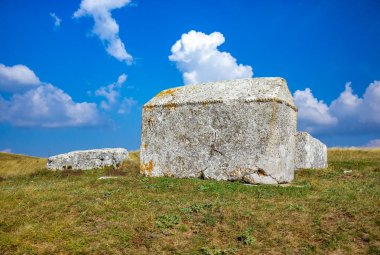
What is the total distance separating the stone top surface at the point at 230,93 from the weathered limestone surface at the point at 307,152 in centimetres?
546

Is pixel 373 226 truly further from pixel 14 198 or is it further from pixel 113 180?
pixel 14 198

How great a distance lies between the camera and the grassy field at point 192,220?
7613mm

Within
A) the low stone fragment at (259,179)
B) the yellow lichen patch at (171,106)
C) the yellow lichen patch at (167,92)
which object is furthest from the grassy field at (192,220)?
the yellow lichen patch at (167,92)

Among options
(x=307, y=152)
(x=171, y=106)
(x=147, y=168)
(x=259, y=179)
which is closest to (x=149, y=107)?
(x=171, y=106)

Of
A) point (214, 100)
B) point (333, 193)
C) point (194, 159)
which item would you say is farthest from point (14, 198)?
point (333, 193)

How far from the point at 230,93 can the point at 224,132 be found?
152cm

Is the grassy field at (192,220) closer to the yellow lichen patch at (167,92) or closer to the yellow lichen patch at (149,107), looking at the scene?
the yellow lichen patch at (149,107)

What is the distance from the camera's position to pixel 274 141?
41.4 feet

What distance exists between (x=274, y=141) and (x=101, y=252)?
23.6 ft

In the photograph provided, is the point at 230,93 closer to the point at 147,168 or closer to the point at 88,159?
the point at 147,168

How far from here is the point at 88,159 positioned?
74.3 feet

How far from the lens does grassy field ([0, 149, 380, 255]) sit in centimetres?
761

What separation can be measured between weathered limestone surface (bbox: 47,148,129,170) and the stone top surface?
327 inches

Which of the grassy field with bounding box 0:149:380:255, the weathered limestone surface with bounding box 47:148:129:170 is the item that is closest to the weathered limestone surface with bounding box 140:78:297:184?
the grassy field with bounding box 0:149:380:255
